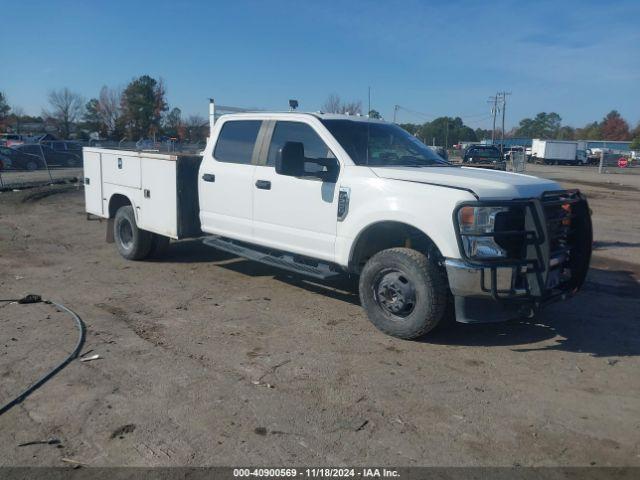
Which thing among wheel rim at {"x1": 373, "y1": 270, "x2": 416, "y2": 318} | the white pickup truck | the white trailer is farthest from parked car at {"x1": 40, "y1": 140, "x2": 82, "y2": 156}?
the white trailer

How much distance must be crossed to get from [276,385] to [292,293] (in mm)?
2656

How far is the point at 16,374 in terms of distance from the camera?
4.55m

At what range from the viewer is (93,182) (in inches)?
365

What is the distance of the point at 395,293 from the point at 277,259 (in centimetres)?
168

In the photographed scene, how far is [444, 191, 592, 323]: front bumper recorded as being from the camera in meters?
4.83

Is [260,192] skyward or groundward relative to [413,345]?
skyward

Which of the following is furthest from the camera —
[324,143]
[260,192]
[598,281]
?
[598,281]

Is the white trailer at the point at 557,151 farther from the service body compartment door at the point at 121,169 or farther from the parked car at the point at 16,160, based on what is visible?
the service body compartment door at the point at 121,169

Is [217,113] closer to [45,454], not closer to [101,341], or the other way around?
[101,341]

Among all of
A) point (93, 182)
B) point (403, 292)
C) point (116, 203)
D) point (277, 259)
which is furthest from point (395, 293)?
point (93, 182)

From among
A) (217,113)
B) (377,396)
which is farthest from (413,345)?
(217,113)

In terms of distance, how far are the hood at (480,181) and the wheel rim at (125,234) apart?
176 inches

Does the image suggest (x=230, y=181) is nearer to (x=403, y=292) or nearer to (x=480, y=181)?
(x=403, y=292)

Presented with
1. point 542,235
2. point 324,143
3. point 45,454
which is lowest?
point 45,454
